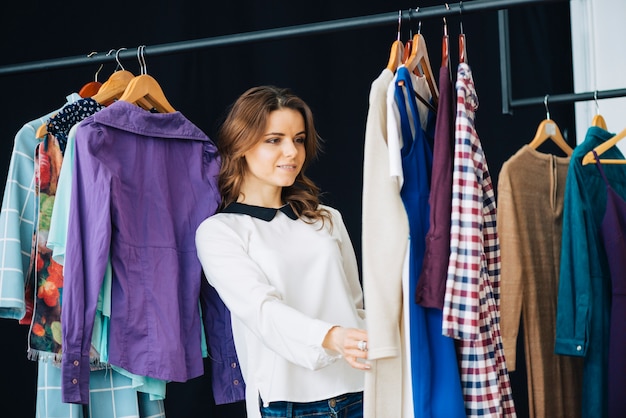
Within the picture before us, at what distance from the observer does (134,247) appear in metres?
2.38

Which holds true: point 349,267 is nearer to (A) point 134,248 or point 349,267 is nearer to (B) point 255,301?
(B) point 255,301

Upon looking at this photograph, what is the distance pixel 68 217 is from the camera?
7.60 ft

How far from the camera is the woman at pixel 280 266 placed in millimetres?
2156

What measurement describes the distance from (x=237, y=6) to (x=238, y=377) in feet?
5.68

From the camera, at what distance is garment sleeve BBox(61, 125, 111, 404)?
224 centimetres

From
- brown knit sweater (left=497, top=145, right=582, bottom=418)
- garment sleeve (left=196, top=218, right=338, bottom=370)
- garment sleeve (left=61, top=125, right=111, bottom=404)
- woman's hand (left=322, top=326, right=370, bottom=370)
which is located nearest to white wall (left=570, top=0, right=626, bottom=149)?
brown knit sweater (left=497, top=145, right=582, bottom=418)

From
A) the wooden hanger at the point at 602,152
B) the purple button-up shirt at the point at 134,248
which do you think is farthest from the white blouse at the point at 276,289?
the wooden hanger at the point at 602,152

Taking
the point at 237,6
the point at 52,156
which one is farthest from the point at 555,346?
the point at 237,6

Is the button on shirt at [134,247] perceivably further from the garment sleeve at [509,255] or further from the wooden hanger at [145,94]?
the garment sleeve at [509,255]

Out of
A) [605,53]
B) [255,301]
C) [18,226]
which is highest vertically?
[605,53]

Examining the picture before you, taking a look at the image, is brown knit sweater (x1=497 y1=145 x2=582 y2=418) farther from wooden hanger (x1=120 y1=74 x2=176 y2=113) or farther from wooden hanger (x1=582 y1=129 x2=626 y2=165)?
wooden hanger (x1=120 y1=74 x2=176 y2=113)

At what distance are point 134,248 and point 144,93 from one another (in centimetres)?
47

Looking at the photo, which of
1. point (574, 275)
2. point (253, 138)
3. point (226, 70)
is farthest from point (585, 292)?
point (226, 70)

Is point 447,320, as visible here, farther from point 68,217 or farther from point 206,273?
point 68,217
